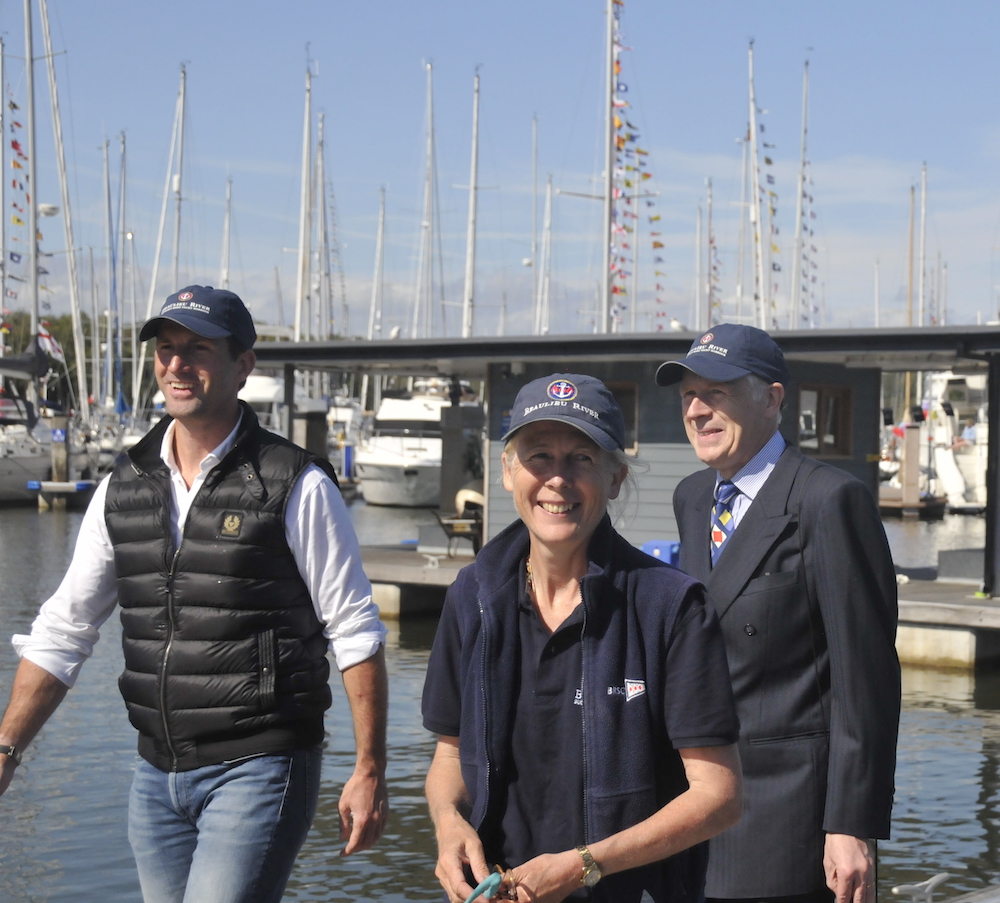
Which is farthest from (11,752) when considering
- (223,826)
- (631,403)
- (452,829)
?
(631,403)

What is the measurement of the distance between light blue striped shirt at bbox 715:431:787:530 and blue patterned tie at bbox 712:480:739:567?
0.05 ft

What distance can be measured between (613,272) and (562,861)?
1034 inches

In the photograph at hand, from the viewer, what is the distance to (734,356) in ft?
11.5

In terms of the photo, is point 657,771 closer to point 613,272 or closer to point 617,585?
point 617,585

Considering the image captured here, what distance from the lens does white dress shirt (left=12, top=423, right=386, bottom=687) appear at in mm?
3543

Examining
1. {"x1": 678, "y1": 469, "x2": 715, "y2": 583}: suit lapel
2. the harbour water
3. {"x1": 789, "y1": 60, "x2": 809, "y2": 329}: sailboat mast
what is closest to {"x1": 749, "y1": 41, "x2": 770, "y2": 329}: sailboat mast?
{"x1": 789, "y1": 60, "x2": 809, "y2": 329}: sailboat mast

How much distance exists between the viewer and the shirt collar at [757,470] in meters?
3.51

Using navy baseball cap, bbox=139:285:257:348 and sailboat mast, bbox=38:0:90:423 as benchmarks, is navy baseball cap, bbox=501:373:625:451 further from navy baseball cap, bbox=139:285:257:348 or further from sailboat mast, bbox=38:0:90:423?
sailboat mast, bbox=38:0:90:423

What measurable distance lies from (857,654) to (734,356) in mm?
820

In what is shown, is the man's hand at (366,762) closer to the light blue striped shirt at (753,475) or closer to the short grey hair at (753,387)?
the light blue striped shirt at (753,475)

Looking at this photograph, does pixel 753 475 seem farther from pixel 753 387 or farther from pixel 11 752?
pixel 11 752

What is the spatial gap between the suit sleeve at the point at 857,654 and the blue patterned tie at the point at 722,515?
31 centimetres

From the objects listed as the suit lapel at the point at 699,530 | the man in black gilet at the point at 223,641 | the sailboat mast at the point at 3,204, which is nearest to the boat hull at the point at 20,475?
the sailboat mast at the point at 3,204

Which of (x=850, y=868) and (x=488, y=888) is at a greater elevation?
(x=488, y=888)
